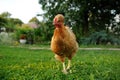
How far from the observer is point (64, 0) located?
96.4 ft

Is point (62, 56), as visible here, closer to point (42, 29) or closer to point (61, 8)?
point (61, 8)

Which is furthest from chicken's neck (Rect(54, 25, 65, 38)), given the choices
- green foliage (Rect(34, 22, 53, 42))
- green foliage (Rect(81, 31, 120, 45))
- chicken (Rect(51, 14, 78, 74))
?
green foliage (Rect(34, 22, 53, 42))

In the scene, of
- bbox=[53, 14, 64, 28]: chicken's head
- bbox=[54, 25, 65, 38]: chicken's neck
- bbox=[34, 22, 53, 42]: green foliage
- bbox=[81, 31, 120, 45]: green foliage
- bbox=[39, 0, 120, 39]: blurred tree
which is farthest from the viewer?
bbox=[34, 22, 53, 42]: green foliage

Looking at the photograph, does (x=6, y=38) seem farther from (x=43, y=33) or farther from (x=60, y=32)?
(x=60, y=32)

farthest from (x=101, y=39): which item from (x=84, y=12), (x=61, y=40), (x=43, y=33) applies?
(x=61, y=40)

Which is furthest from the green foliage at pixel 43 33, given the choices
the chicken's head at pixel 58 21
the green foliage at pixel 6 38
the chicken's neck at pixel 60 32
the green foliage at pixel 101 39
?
the chicken's head at pixel 58 21

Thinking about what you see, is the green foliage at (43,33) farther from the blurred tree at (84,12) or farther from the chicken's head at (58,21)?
the chicken's head at (58,21)

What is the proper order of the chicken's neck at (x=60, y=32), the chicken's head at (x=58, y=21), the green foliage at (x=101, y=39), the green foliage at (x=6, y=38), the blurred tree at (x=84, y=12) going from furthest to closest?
the green foliage at (x=6, y=38), the blurred tree at (x=84, y=12), the green foliage at (x=101, y=39), the chicken's neck at (x=60, y=32), the chicken's head at (x=58, y=21)

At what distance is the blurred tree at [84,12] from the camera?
1142 inches

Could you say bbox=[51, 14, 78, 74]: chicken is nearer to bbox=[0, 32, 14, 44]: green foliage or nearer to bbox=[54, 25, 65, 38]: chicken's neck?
bbox=[54, 25, 65, 38]: chicken's neck

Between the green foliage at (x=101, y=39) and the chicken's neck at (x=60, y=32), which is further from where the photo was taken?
the green foliage at (x=101, y=39)

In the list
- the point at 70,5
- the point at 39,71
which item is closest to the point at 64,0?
the point at 70,5

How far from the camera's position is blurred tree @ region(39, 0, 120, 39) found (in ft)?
95.1

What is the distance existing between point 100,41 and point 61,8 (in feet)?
13.6
